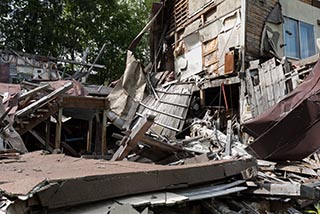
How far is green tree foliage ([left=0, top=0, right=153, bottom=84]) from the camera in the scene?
2242cm

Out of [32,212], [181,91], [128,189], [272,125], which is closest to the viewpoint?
[32,212]

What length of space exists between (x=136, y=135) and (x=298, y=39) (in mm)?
9470

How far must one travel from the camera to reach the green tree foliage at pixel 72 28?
22422 mm

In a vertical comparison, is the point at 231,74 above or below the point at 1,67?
below

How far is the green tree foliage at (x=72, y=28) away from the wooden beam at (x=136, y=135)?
1892 centimetres

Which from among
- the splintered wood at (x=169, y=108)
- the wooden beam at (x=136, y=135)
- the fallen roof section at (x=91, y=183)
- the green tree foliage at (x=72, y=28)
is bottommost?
the fallen roof section at (x=91, y=183)

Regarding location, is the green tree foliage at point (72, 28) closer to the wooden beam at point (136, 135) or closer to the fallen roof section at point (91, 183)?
the wooden beam at point (136, 135)

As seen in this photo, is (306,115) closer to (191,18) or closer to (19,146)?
(19,146)

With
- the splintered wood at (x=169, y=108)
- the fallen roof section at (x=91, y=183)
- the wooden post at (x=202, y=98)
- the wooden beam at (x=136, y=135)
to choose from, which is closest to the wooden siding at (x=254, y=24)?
the wooden post at (x=202, y=98)

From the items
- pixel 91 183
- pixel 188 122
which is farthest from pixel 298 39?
pixel 91 183

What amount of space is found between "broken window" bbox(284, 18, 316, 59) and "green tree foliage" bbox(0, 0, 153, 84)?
47.3 ft

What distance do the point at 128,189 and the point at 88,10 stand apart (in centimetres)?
2270

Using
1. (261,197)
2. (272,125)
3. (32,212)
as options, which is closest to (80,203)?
(32,212)

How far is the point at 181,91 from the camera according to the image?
12.1 m
